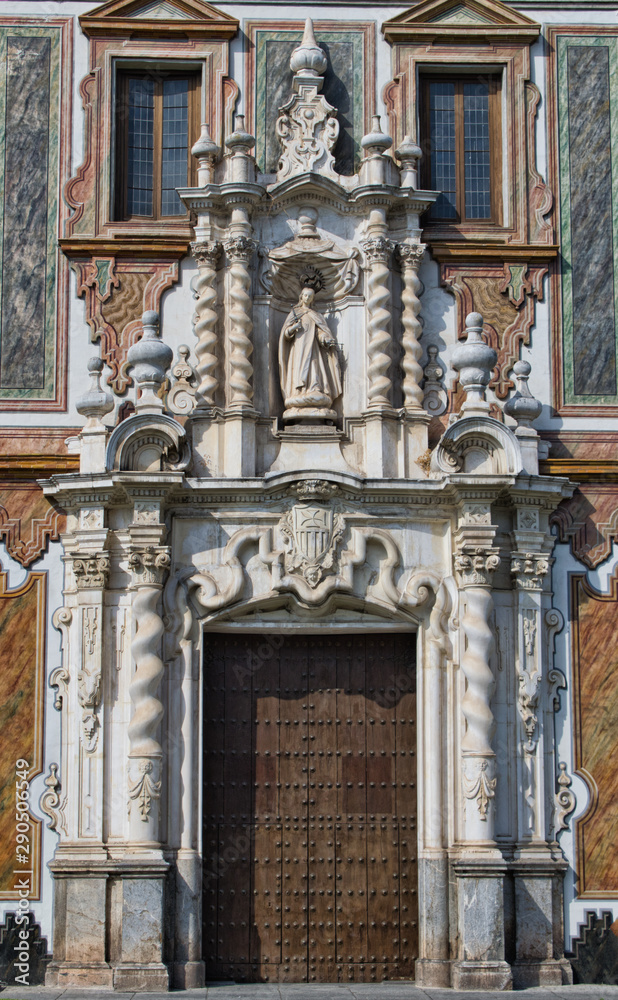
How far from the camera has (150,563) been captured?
45.2 ft

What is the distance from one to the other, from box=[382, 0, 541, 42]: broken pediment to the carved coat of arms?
4734 mm

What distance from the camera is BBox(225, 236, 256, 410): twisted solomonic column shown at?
14.3 metres

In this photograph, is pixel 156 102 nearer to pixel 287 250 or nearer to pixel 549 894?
pixel 287 250

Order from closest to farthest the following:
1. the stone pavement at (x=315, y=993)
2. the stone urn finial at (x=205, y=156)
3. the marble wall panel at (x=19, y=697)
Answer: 1. the stone pavement at (x=315, y=993)
2. the marble wall panel at (x=19, y=697)
3. the stone urn finial at (x=205, y=156)

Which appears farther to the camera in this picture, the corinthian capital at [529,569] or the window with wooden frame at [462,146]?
the window with wooden frame at [462,146]

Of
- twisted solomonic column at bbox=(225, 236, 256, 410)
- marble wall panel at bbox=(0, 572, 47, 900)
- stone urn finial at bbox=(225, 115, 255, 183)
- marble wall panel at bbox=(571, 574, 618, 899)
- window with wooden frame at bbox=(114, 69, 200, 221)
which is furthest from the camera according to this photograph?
window with wooden frame at bbox=(114, 69, 200, 221)

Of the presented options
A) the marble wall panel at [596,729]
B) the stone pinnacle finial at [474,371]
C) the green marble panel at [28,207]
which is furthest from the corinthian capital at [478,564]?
the green marble panel at [28,207]

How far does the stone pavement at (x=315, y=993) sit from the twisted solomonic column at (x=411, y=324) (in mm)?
5019

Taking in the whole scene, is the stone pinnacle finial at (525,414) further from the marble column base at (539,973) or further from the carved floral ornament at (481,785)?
the marble column base at (539,973)

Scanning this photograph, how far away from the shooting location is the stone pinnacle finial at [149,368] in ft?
46.0

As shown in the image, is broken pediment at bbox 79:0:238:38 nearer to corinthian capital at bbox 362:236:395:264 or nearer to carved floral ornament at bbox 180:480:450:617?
corinthian capital at bbox 362:236:395:264

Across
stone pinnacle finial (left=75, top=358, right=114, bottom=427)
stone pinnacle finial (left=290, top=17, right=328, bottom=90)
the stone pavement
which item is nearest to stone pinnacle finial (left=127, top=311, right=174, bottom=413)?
stone pinnacle finial (left=75, top=358, right=114, bottom=427)

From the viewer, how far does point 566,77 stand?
15.4 meters

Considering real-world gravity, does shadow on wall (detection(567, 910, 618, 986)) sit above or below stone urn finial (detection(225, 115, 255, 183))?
below
